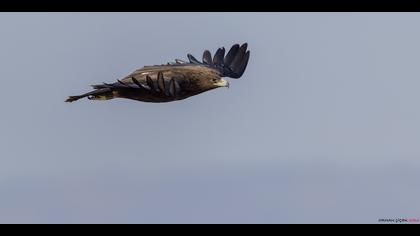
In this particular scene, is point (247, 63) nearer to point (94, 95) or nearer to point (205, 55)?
point (205, 55)

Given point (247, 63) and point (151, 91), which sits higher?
point (247, 63)

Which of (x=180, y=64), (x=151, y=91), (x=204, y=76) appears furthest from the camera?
(x=180, y=64)

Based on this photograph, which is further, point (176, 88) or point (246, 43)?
point (246, 43)

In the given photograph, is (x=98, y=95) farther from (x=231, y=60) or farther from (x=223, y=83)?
(x=231, y=60)

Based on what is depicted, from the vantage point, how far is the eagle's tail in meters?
28.5

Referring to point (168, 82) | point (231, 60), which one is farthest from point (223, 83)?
point (231, 60)

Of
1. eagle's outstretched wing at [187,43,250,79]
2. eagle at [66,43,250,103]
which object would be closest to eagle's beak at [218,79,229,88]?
eagle at [66,43,250,103]

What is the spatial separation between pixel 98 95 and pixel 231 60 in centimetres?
592

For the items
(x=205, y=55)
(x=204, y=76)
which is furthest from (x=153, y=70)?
(x=205, y=55)

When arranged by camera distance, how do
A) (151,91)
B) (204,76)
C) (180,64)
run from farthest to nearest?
(180,64) → (204,76) → (151,91)

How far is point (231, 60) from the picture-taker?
33.1 m

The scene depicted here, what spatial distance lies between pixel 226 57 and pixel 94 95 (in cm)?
596

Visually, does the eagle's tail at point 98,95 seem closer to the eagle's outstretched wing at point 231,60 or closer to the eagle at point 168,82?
the eagle at point 168,82

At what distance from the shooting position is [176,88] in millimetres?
28422
